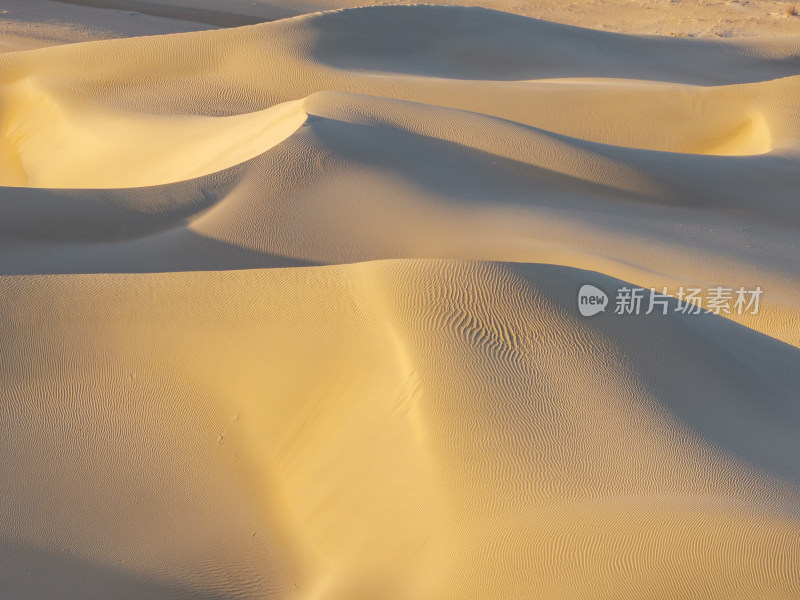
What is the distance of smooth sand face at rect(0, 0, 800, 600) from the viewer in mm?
2711

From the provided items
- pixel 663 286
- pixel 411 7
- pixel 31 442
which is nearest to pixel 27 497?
pixel 31 442

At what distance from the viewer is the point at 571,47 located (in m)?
9.20

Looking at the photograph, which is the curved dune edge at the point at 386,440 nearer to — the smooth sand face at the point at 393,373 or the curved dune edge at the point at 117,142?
the smooth sand face at the point at 393,373

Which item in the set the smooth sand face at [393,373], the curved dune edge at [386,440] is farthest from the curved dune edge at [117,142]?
the curved dune edge at [386,440]

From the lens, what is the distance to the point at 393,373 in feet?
10.2

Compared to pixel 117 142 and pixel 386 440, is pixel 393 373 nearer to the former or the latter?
pixel 386 440

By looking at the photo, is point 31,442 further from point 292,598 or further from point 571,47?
point 571,47

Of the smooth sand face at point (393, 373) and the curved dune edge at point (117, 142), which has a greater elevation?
the curved dune edge at point (117, 142)

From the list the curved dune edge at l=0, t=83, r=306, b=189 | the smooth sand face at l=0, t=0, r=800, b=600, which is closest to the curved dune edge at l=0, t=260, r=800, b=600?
the smooth sand face at l=0, t=0, r=800, b=600

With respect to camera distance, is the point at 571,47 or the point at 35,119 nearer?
the point at 35,119

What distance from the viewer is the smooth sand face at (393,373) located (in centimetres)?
271

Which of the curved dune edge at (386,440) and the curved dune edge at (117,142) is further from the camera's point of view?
the curved dune edge at (117,142)

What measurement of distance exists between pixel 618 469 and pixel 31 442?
220 centimetres

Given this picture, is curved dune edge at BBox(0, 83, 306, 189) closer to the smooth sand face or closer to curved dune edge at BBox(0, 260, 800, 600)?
the smooth sand face
